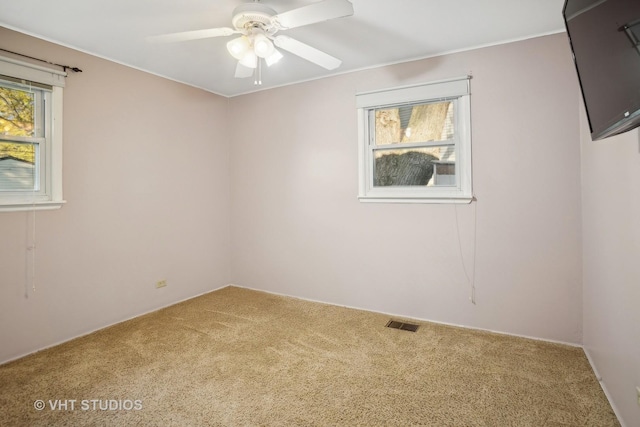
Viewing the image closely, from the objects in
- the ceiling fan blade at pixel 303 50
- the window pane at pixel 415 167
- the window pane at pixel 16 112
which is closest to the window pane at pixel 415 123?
the window pane at pixel 415 167

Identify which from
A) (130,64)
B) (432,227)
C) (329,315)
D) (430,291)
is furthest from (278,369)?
(130,64)

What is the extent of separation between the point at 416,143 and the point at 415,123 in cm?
20

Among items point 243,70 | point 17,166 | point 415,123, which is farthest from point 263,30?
point 17,166

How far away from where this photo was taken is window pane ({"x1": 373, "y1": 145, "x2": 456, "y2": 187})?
312 cm

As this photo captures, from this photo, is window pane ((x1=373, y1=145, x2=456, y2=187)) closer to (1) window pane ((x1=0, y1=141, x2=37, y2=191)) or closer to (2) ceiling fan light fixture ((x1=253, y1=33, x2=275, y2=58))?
(2) ceiling fan light fixture ((x1=253, y1=33, x2=275, y2=58))

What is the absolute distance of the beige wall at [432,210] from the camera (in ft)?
8.73

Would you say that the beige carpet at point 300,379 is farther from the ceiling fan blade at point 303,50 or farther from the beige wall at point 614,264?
the ceiling fan blade at point 303,50

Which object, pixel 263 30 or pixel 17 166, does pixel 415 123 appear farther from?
pixel 17 166

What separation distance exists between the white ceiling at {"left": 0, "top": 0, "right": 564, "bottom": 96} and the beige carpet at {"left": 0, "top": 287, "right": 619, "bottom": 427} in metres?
2.21

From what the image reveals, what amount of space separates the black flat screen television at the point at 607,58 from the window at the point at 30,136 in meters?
3.42

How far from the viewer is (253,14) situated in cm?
201

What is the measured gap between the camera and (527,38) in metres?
2.71

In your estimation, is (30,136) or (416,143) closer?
(30,136)

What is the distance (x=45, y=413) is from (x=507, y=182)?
11.4 ft
